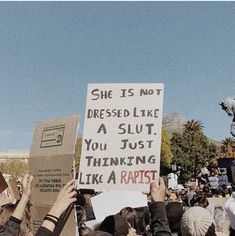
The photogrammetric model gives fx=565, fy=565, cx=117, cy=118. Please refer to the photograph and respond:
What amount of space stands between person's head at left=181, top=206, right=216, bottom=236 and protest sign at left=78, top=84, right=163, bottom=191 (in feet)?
3.15

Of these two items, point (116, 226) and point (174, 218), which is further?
point (174, 218)

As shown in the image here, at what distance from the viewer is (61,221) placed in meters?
3.85

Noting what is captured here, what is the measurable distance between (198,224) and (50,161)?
1328mm

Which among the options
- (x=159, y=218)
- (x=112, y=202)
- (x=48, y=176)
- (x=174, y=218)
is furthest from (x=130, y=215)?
(x=159, y=218)

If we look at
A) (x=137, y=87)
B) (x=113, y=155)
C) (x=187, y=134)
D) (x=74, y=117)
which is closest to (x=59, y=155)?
(x=74, y=117)

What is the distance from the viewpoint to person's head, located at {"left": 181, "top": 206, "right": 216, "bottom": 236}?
3.35m

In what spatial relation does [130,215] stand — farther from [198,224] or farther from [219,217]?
[219,217]

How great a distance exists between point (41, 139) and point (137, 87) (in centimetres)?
89

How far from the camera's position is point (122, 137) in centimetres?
454

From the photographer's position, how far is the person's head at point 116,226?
4117mm

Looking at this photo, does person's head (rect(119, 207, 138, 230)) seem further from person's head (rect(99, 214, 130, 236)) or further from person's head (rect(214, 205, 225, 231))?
person's head (rect(214, 205, 225, 231))

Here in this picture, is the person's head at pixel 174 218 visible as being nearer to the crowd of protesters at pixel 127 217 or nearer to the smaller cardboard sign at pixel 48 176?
the crowd of protesters at pixel 127 217

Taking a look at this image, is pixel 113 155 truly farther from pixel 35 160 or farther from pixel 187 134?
pixel 187 134

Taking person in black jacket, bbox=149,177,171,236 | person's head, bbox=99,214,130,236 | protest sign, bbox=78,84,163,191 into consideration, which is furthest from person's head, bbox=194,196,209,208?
person in black jacket, bbox=149,177,171,236
